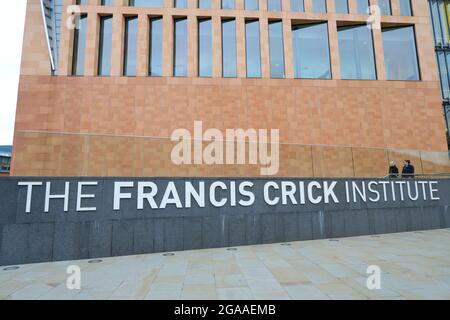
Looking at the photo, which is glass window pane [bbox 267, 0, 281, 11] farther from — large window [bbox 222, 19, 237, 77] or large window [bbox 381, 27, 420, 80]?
large window [bbox 381, 27, 420, 80]

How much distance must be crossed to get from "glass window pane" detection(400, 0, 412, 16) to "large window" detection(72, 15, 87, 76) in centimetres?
2506

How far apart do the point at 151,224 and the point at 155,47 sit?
1589 cm

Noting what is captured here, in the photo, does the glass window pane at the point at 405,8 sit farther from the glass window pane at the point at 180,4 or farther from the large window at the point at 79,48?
the large window at the point at 79,48

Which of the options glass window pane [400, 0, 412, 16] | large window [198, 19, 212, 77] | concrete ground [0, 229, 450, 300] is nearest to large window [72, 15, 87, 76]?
large window [198, 19, 212, 77]

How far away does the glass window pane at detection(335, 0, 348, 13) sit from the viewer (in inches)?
859

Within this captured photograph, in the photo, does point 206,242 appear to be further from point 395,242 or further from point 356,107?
point 356,107

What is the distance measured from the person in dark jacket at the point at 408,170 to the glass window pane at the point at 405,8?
16317mm

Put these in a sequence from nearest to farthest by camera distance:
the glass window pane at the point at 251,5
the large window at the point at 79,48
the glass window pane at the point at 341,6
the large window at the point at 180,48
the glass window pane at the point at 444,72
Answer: the large window at the point at 79,48 → the large window at the point at 180,48 → the glass window pane at the point at 251,5 → the glass window pane at the point at 341,6 → the glass window pane at the point at 444,72

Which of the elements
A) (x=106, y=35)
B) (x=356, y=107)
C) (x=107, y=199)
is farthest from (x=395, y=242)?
(x=106, y=35)

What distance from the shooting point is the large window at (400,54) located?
70.2 feet

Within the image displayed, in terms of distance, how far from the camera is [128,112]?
18984mm

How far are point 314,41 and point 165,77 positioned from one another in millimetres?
12042

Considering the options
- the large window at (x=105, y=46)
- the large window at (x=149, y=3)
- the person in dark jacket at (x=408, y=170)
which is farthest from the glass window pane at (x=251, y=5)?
the person in dark jacket at (x=408, y=170)

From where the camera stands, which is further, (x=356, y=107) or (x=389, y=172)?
(x=356, y=107)
